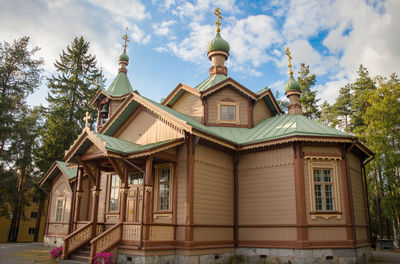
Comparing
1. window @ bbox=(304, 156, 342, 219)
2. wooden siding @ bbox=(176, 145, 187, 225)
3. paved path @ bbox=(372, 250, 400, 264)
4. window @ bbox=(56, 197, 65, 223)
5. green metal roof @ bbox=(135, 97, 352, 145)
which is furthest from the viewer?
window @ bbox=(56, 197, 65, 223)

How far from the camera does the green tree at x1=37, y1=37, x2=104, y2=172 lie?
91.2ft

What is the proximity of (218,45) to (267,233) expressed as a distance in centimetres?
1154

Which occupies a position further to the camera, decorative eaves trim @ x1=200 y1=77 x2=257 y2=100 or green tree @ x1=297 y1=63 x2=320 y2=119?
green tree @ x1=297 y1=63 x2=320 y2=119

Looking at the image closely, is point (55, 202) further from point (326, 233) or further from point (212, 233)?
point (326, 233)

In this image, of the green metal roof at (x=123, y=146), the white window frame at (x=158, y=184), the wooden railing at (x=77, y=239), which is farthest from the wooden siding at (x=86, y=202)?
the white window frame at (x=158, y=184)

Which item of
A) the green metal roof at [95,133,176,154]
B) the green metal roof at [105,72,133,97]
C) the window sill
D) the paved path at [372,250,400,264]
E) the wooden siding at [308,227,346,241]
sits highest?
the green metal roof at [105,72,133,97]

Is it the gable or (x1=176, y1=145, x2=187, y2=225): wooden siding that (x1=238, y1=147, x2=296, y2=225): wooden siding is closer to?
(x1=176, y1=145, x2=187, y2=225): wooden siding

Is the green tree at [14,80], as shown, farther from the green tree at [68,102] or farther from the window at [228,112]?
the window at [228,112]

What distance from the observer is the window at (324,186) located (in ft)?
39.7

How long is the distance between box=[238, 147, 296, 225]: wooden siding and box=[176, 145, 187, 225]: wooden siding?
302cm

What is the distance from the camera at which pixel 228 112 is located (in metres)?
16.4

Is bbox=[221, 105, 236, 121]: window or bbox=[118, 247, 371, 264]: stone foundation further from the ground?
bbox=[221, 105, 236, 121]: window

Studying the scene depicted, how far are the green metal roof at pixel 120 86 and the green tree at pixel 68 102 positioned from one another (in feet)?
30.2

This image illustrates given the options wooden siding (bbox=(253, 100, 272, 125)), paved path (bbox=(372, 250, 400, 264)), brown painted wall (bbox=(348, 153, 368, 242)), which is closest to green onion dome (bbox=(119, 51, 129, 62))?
wooden siding (bbox=(253, 100, 272, 125))
